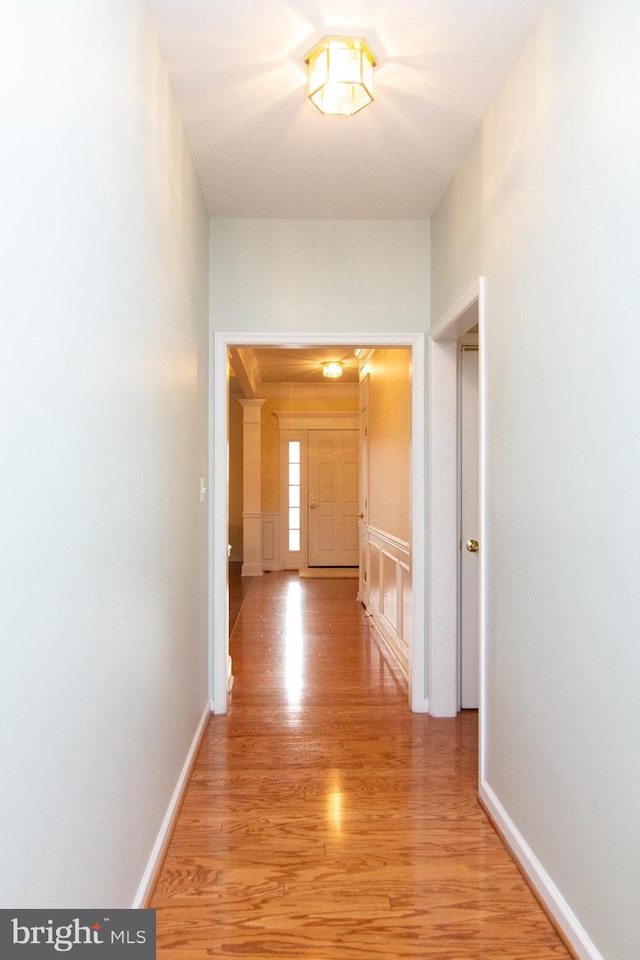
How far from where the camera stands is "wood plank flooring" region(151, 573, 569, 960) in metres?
1.79

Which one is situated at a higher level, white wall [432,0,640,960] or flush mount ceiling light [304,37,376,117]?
flush mount ceiling light [304,37,376,117]

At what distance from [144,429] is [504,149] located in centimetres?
169

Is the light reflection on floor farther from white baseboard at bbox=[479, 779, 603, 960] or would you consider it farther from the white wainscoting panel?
white baseboard at bbox=[479, 779, 603, 960]

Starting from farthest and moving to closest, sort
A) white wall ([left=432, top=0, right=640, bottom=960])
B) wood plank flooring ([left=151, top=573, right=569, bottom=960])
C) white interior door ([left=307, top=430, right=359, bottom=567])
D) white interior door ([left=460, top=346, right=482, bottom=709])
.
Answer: white interior door ([left=307, top=430, right=359, bottom=567]) < white interior door ([left=460, top=346, right=482, bottom=709]) < wood plank flooring ([left=151, top=573, right=569, bottom=960]) < white wall ([left=432, top=0, right=640, bottom=960])

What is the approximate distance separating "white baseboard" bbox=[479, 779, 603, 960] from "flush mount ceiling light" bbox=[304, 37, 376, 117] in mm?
2567

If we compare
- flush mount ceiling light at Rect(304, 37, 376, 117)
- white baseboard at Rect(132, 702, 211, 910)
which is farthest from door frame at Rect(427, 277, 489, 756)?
flush mount ceiling light at Rect(304, 37, 376, 117)

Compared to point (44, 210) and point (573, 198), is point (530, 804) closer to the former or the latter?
point (573, 198)

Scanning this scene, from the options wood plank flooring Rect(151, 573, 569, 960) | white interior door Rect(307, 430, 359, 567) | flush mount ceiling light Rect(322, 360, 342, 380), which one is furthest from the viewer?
white interior door Rect(307, 430, 359, 567)

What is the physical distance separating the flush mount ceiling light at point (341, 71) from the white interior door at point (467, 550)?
5.73 feet

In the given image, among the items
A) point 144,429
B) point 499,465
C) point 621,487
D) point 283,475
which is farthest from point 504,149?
point 283,475

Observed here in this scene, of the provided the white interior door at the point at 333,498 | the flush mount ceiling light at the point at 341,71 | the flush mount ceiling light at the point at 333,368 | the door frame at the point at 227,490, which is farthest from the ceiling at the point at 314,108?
the white interior door at the point at 333,498

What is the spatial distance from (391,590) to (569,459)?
3.33 metres

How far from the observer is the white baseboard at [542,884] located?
65.7 inches

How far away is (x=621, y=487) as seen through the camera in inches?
58.7
